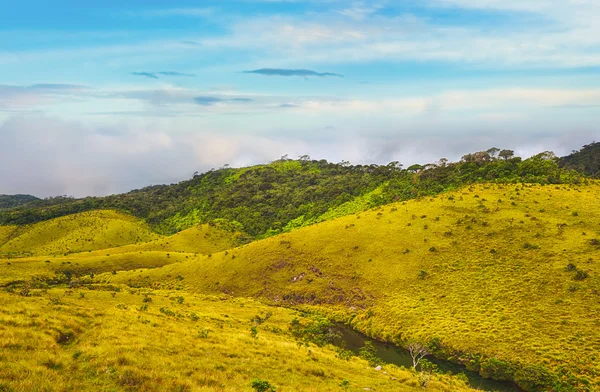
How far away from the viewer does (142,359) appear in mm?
17688

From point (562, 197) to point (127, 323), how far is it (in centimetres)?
8065

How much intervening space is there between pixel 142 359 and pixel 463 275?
5033 cm

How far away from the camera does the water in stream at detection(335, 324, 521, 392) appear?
107ft

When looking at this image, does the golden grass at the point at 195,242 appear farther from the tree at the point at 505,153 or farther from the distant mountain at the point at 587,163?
the distant mountain at the point at 587,163

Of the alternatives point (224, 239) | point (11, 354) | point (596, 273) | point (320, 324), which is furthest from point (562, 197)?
point (224, 239)

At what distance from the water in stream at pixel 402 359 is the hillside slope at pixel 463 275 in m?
1.11

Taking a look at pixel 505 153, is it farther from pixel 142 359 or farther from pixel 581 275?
pixel 142 359

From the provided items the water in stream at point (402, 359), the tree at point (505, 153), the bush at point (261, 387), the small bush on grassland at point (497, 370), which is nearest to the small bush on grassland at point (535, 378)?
the small bush on grassland at point (497, 370)

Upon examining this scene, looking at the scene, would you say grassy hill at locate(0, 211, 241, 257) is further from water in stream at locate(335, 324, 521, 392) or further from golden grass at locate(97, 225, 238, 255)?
water in stream at locate(335, 324, 521, 392)

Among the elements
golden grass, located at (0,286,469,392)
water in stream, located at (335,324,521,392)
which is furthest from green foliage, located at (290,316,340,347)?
golden grass, located at (0,286,469,392)

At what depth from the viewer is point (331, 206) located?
5615 inches

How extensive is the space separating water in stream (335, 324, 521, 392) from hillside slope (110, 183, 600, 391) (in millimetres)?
1105

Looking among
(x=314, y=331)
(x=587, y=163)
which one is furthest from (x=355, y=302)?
(x=587, y=163)

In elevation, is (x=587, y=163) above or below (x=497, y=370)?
above
